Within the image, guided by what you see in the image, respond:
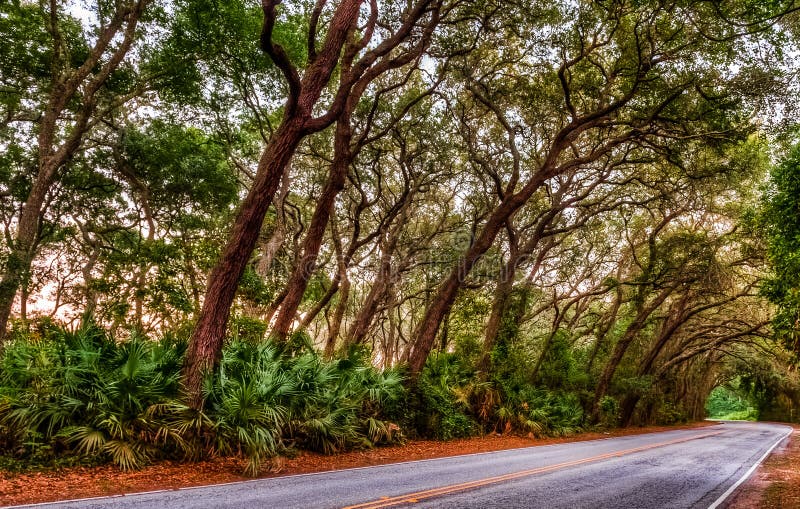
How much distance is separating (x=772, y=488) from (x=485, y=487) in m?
6.36

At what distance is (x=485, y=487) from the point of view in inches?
285

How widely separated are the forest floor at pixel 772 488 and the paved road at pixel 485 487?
345mm

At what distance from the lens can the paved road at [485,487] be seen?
583 centimetres

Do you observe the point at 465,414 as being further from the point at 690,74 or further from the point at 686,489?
the point at 690,74

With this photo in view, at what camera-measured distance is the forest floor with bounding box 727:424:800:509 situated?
7593 millimetres

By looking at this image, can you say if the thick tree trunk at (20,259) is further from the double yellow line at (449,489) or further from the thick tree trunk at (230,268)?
the double yellow line at (449,489)

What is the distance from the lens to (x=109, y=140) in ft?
54.0

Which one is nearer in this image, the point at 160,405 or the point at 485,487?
the point at 485,487

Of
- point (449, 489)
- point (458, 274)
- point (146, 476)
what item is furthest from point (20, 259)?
point (458, 274)

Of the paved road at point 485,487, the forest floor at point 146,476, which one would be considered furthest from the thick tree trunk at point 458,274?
the forest floor at point 146,476

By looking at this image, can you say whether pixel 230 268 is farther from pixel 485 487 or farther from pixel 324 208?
pixel 485 487

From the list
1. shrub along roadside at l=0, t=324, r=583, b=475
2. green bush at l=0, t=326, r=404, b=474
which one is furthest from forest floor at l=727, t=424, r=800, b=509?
green bush at l=0, t=326, r=404, b=474

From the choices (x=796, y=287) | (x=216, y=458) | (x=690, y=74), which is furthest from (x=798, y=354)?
(x=216, y=458)

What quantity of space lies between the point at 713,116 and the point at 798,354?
21.5 ft
